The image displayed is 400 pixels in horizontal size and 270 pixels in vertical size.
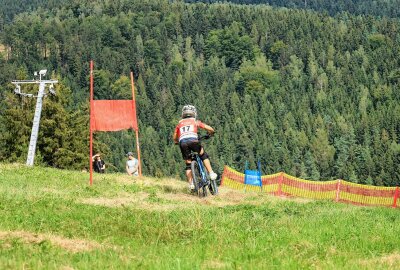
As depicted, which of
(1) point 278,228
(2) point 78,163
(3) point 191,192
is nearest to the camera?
(1) point 278,228

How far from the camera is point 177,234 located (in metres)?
11.5

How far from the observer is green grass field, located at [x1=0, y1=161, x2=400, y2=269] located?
367 inches

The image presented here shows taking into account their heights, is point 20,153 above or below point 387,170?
above

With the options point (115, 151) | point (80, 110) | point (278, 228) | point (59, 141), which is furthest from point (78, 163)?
point (115, 151)

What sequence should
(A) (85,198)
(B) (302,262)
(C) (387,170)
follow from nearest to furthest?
Answer: (B) (302,262), (A) (85,198), (C) (387,170)

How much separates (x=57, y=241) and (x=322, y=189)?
29.6m

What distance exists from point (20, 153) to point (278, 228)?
5517 cm

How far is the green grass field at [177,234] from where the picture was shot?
30.6ft

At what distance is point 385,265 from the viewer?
31.4 feet

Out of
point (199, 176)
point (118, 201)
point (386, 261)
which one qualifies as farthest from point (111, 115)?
point (386, 261)

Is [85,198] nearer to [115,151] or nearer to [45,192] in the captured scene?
[45,192]

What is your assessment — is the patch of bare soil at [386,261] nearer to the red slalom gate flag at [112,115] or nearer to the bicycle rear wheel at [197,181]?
the bicycle rear wheel at [197,181]

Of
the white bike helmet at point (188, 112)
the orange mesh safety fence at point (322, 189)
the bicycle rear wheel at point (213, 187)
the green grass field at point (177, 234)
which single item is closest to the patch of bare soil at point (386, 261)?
the green grass field at point (177, 234)

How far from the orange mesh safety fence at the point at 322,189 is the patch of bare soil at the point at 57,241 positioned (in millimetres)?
25599
